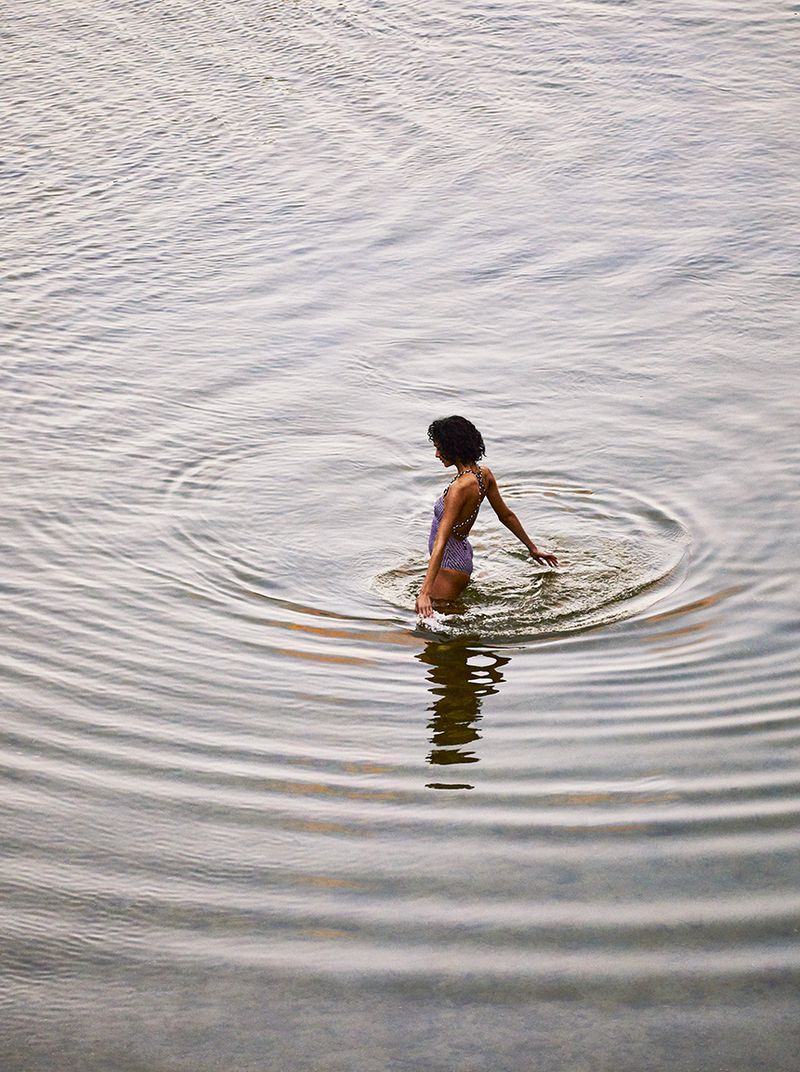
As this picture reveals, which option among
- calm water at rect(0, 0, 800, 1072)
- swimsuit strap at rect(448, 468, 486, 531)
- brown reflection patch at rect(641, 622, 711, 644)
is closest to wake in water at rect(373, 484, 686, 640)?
calm water at rect(0, 0, 800, 1072)

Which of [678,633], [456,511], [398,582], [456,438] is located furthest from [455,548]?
[678,633]

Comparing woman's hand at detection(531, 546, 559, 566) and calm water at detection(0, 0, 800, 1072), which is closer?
calm water at detection(0, 0, 800, 1072)

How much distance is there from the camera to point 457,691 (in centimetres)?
736

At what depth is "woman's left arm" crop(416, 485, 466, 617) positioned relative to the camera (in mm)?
7879

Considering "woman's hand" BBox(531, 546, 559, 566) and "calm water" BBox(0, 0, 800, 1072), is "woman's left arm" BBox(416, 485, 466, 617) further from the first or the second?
"woman's hand" BBox(531, 546, 559, 566)

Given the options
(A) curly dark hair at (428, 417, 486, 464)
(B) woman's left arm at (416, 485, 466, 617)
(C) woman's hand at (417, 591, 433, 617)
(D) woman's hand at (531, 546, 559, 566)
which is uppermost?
(A) curly dark hair at (428, 417, 486, 464)

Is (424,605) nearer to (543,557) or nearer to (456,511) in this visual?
(456,511)

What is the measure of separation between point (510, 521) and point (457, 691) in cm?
164

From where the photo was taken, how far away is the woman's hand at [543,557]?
8.79m

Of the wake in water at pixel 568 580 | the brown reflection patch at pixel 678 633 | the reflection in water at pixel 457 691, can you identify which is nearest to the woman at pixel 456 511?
the wake in water at pixel 568 580

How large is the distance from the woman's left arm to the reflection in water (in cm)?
29

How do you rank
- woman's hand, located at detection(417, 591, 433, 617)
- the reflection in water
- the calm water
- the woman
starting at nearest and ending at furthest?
the calm water
the reflection in water
woman's hand, located at detection(417, 591, 433, 617)
the woman

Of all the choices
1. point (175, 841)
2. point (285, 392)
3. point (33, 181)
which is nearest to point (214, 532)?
point (285, 392)

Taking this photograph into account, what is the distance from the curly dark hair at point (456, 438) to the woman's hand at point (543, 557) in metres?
0.91
